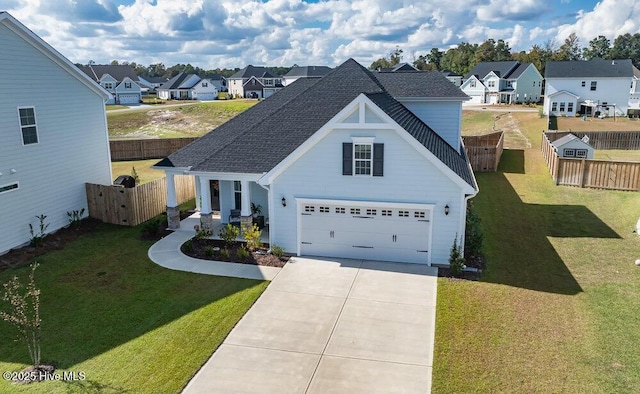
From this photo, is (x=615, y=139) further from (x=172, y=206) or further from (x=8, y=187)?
(x=8, y=187)

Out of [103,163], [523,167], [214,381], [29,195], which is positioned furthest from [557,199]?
[29,195]

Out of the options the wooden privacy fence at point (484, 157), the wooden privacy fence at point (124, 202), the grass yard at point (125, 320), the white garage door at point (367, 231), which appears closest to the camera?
the grass yard at point (125, 320)

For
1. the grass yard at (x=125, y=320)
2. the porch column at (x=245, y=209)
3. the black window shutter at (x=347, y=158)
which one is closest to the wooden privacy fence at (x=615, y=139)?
the black window shutter at (x=347, y=158)

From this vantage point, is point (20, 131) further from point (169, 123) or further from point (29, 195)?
point (169, 123)

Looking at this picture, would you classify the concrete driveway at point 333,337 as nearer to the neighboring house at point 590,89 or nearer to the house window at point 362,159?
the house window at point 362,159

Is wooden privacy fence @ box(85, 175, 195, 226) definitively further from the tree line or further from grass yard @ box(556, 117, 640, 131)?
the tree line
